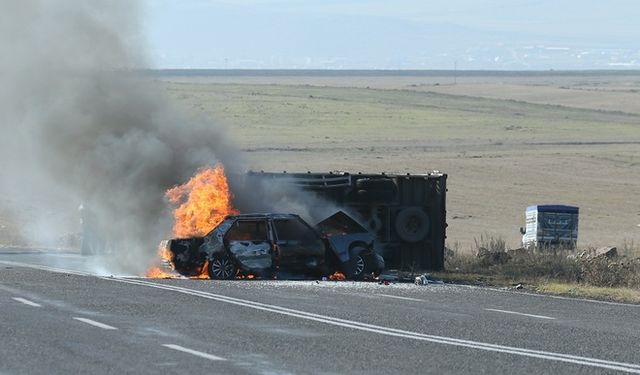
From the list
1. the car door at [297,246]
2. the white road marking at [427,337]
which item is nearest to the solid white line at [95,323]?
the white road marking at [427,337]

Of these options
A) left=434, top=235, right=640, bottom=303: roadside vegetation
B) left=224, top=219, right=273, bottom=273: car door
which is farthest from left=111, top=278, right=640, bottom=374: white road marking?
left=434, top=235, right=640, bottom=303: roadside vegetation

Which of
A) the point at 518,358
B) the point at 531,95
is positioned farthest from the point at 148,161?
the point at 531,95

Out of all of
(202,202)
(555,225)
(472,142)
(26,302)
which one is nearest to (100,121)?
(202,202)

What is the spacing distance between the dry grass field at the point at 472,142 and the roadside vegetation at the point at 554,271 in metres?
6.29

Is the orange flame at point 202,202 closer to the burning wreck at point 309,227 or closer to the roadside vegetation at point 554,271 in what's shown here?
the burning wreck at point 309,227

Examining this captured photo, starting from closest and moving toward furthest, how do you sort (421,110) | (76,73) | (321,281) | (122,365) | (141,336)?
(122,365) → (141,336) → (321,281) → (76,73) → (421,110)

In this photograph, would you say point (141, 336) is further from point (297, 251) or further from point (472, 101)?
point (472, 101)

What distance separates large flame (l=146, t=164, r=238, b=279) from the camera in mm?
28291

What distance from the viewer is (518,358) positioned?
15.0 meters

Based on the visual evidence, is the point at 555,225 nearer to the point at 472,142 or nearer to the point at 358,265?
the point at 358,265

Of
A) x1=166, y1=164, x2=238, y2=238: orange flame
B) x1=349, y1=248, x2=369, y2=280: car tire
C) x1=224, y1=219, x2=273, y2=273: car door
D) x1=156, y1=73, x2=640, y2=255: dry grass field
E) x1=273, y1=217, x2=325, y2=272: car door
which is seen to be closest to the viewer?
x1=224, y1=219, x2=273, y2=273: car door

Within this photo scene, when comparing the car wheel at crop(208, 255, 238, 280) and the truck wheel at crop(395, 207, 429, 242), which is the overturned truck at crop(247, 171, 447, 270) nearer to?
the truck wheel at crop(395, 207, 429, 242)

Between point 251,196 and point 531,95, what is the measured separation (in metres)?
121

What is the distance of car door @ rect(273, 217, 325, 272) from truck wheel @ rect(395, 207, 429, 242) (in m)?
3.81
